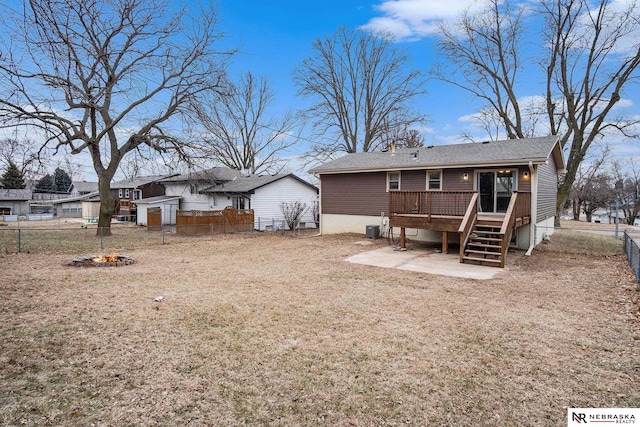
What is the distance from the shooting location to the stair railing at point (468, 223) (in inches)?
396

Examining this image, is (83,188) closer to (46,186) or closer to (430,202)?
(46,186)

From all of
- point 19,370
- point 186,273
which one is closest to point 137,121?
point 186,273

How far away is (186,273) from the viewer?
28.7 feet

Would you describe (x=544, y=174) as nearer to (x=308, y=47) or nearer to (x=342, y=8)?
(x=342, y=8)

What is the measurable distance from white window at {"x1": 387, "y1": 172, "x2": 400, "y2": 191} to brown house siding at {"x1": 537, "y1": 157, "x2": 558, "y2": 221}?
17.5 ft

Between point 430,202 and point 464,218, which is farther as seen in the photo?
point 430,202

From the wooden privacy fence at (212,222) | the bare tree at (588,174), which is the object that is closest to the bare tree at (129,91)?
the wooden privacy fence at (212,222)

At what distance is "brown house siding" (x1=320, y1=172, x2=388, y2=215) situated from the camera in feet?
50.9

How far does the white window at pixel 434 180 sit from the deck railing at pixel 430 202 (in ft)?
7.97

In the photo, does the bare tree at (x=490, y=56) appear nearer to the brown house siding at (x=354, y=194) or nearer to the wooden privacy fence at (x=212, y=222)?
the brown house siding at (x=354, y=194)

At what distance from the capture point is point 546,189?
Answer: 46.3 ft

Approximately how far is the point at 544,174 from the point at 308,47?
23.5m

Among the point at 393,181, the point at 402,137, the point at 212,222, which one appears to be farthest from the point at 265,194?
the point at 402,137

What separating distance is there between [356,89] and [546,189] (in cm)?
1979
